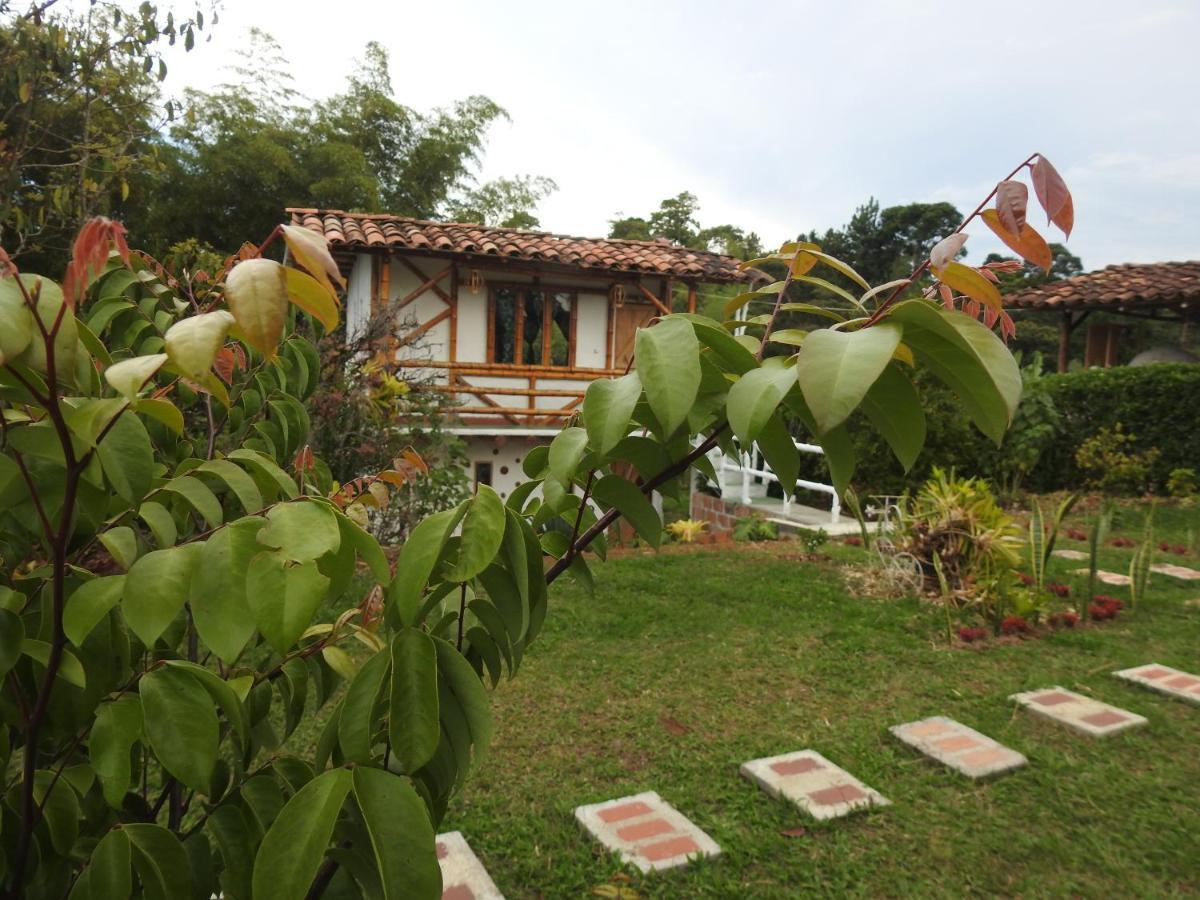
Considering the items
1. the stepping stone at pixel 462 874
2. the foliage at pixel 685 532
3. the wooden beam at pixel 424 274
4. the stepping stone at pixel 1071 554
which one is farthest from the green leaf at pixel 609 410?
the wooden beam at pixel 424 274

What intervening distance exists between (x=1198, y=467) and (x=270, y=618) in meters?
11.2

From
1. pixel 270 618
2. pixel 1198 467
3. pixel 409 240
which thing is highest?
pixel 409 240

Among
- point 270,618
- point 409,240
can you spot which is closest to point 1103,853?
point 270,618

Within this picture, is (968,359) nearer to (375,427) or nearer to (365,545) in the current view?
(365,545)

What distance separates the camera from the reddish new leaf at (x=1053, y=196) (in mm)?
639

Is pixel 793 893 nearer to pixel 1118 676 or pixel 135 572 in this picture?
pixel 135 572

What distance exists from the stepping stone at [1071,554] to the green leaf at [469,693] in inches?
269

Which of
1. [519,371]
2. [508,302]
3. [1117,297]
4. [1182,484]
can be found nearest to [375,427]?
[519,371]

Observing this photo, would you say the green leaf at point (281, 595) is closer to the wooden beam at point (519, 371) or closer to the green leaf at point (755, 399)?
the green leaf at point (755, 399)

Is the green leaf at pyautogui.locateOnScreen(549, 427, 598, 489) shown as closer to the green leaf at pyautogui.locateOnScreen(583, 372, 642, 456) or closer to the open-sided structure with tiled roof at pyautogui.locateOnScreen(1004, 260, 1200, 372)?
the green leaf at pyautogui.locateOnScreen(583, 372, 642, 456)

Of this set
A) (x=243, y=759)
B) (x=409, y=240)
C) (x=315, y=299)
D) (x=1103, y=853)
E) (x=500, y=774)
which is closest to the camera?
(x=315, y=299)

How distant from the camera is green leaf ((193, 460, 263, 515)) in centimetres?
72

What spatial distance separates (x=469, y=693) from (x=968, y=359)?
50 cm

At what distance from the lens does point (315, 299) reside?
0.54 metres
